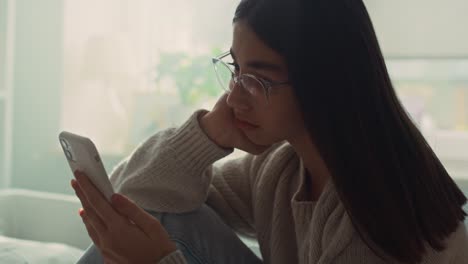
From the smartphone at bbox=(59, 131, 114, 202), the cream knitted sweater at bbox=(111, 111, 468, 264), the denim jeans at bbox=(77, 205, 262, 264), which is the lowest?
the denim jeans at bbox=(77, 205, 262, 264)

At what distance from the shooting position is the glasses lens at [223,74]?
101 centimetres

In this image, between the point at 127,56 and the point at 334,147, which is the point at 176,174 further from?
the point at 127,56

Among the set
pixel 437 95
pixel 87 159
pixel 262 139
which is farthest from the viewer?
pixel 437 95

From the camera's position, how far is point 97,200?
2.71 ft

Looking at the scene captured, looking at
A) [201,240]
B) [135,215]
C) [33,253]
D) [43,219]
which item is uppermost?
[135,215]

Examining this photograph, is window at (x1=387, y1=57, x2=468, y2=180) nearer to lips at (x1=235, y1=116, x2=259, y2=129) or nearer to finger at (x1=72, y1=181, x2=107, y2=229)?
lips at (x1=235, y1=116, x2=259, y2=129)

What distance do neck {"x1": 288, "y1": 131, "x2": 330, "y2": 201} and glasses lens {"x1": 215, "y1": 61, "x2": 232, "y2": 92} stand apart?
16 centimetres

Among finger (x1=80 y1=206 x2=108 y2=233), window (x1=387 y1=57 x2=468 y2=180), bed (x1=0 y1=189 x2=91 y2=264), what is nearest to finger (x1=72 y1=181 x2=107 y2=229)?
finger (x1=80 y1=206 x2=108 y2=233)

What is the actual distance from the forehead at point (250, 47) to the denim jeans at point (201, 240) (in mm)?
303

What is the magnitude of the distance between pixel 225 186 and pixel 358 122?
364mm

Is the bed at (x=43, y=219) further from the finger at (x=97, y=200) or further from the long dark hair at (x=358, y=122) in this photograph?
the long dark hair at (x=358, y=122)

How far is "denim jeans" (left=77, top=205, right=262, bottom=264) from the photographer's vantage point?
0.96 metres

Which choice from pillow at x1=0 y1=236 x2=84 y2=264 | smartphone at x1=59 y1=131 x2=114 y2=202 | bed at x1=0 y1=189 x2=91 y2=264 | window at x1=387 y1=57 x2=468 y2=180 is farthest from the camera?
bed at x1=0 y1=189 x2=91 y2=264

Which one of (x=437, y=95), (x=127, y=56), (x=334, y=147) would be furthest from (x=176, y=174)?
(x=127, y=56)
